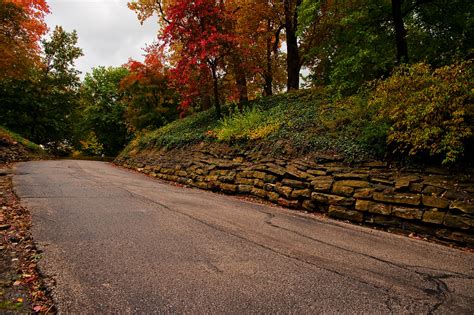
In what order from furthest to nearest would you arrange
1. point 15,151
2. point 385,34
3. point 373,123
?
point 15,151, point 385,34, point 373,123

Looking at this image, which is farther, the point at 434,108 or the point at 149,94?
the point at 149,94

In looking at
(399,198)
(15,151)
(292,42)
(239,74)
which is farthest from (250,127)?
(15,151)

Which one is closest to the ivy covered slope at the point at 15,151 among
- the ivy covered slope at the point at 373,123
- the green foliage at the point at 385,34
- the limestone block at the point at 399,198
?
the ivy covered slope at the point at 373,123

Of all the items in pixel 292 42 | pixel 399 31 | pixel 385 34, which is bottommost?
pixel 399 31

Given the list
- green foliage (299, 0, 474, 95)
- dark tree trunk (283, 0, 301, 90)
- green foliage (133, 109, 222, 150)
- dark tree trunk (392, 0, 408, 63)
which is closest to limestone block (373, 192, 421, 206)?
green foliage (299, 0, 474, 95)

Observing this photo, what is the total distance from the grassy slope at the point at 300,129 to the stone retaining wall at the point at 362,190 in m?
0.50

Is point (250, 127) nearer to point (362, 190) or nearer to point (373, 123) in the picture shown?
point (373, 123)

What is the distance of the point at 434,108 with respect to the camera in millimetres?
4914

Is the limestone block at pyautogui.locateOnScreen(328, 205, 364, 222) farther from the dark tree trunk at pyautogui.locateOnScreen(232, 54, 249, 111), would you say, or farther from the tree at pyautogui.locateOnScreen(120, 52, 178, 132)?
the tree at pyautogui.locateOnScreen(120, 52, 178, 132)

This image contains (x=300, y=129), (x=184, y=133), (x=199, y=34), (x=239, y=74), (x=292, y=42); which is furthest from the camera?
(x=292, y=42)

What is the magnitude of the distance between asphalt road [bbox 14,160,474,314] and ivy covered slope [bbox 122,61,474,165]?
77.8 inches

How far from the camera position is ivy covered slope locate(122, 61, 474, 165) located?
482cm

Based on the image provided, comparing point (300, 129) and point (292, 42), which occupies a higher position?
point (292, 42)

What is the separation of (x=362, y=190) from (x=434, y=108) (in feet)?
6.71
